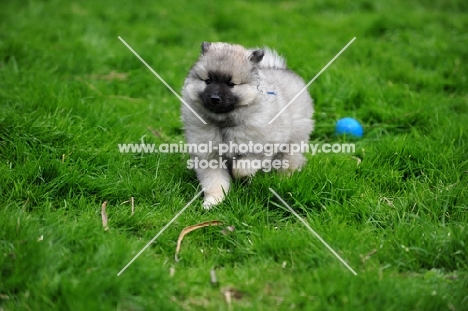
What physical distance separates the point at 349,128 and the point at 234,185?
3.69 feet

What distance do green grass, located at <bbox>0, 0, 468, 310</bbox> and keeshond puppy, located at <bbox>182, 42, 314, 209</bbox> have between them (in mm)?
143

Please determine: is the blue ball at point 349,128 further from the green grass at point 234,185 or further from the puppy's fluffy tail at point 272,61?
the puppy's fluffy tail at point 272,61

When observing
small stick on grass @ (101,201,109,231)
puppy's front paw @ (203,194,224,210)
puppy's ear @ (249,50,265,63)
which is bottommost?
puppy's front paw @ (203,194,224,210)

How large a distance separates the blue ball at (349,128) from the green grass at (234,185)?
82 millimetres

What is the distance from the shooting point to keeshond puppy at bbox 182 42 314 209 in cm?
302

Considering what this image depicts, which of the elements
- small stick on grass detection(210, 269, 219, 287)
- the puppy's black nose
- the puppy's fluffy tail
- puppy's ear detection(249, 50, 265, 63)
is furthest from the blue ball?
small stick on grass detection(210, 269, 219, 287)

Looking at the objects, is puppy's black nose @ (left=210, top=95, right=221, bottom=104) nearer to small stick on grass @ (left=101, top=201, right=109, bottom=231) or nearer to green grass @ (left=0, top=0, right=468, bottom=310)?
green grass @ (left=0, top=0, right=468, bottom=310)

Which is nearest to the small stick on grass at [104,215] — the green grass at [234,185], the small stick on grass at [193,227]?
the green grass at [234,185]

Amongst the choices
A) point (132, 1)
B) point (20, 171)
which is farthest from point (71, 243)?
point (132, 1)

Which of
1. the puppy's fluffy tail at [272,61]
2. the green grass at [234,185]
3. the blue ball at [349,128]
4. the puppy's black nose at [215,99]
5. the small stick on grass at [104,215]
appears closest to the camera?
the green grass at [234,185]

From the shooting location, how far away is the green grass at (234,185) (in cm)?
228

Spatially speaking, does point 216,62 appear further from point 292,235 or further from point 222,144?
point 292,235

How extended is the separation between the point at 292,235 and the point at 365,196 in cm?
56

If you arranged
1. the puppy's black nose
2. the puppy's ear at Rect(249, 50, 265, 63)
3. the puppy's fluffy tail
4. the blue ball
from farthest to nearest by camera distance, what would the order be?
1. the blue ball
2. the puppy's fluffy tail
3. the puppy's ear at Rect(249, 50, 265, 63)
4. the puppy's black nose
